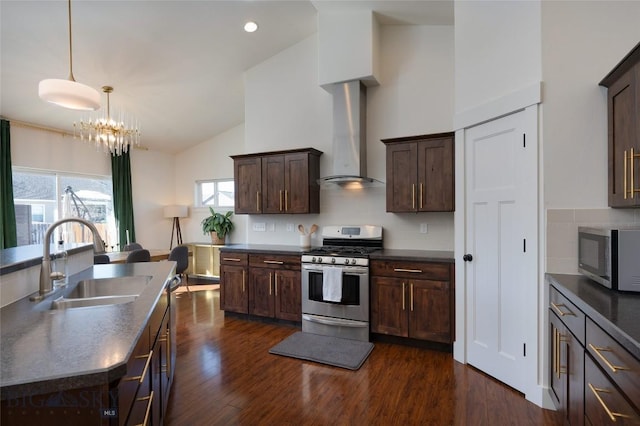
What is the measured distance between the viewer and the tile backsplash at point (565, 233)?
2209 mm

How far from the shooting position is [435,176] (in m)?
3.50

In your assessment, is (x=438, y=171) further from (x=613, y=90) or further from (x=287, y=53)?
(x=287, y=53)

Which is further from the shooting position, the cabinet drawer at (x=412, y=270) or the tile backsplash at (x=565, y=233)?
the cabinet drawer at (x=412, y=270)

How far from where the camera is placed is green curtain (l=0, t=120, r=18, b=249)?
173 inches

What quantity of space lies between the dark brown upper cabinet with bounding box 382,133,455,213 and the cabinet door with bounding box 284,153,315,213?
1068 millimetres

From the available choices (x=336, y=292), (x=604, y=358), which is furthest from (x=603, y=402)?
(x=336, y=292)

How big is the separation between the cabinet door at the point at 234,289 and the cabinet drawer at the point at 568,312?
10.6ft

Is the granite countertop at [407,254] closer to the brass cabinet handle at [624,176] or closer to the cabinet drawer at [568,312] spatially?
the cabinet drawer at [568,312]

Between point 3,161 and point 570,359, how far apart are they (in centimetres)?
644

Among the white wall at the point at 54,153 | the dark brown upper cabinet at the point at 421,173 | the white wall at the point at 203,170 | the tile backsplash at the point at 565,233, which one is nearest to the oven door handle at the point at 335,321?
the dark brown upper cabinet at the point at 421,173

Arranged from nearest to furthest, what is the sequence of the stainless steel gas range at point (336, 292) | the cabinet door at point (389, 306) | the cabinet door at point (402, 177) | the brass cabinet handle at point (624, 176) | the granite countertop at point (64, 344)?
the granite countertop at point (64, 344) → the brass cabinet handle at point (624, 176) → the cabinet door at point (389, 306) → the stainless steel gas range at point (336, 292) → the cabinet door at point (402, 177)

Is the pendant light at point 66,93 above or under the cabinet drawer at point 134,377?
above

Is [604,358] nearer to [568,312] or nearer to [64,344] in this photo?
[568,312]

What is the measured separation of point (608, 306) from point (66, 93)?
10.5ft
